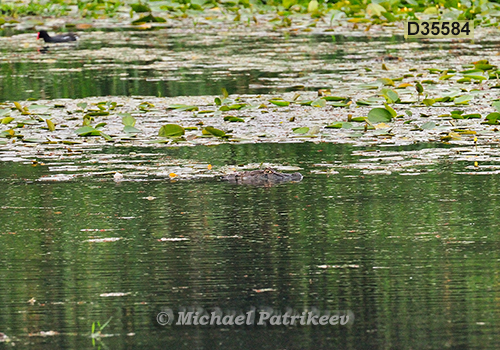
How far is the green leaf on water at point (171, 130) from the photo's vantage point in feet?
25.4

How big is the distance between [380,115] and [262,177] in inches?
83.9

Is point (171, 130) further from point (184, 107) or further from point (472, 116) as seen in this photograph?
point (472, 116)

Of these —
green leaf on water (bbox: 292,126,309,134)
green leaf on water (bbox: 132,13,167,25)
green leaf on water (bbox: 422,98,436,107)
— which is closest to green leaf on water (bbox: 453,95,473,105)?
green leaf on water (bbox: 422,98,436,107)

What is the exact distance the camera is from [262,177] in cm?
627

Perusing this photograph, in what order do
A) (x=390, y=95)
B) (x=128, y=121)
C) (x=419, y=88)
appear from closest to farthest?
(x=128, y=121) → (x=390, y=95) → (x=419, y=88)

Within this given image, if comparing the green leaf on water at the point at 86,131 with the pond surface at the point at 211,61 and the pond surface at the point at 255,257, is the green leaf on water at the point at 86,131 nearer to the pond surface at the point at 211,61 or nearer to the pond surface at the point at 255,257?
the pond surface at the point at 255,257

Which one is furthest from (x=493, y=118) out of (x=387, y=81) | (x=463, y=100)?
(x=387, y=81)

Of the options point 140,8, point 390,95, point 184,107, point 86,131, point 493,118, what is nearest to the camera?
point 493,118

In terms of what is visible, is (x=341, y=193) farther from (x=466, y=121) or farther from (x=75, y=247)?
(x=466, y=121)

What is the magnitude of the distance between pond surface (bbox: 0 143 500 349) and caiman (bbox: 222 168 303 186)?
92mm

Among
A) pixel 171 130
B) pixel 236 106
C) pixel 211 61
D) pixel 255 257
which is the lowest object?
pixel 211 61

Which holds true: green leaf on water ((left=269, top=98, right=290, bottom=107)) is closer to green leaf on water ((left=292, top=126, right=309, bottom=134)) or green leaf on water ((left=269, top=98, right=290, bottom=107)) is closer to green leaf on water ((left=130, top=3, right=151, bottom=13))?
green leaf on water ((left=292, top=126, right=309, bottom=134))

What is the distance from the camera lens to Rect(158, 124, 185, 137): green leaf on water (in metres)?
7.73

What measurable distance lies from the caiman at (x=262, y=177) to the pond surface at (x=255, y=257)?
0.09 meters
